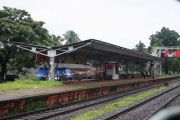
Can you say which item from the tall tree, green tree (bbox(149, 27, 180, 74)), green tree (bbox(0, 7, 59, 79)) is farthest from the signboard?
the tall tree

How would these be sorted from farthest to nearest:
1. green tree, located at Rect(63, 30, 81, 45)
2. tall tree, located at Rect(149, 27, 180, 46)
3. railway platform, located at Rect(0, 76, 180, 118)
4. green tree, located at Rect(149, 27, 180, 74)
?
tall tree, located at Rect(149, 27, 180, 46) < green tree, located at Rect(149, 27, 180, 74) < green tree, located at Rect(63, 30, 81, 45) < railway platform, located at Rect(0, 76, 180, 118)

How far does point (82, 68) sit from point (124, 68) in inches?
867

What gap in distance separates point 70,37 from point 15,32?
172 feet

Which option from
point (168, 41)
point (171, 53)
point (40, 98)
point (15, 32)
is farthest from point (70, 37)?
point (40, 98)

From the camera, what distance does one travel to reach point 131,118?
40.9 feet

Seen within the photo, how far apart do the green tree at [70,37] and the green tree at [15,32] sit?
1815 inches

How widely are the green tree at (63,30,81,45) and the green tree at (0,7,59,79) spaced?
46102 mm

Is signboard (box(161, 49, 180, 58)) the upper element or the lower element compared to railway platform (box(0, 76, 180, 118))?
upper

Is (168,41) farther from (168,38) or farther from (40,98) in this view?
(40,98)

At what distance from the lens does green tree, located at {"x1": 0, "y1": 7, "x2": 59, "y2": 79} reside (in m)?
33.2

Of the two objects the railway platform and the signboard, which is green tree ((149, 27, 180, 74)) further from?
the railway platform

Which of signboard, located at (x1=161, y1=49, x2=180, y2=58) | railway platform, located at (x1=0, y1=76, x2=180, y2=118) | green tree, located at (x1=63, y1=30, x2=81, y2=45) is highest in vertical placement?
green tree, located at (x1=63, y1=30, x2=81, y2=45)

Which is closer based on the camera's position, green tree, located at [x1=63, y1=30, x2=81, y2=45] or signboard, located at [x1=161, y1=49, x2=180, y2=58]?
signboard, located at [x1=161, y1=49, x2=180, y2=58]

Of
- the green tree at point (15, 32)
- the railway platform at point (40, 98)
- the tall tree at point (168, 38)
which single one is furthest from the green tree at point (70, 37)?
the railway platform at point (40, 98)
